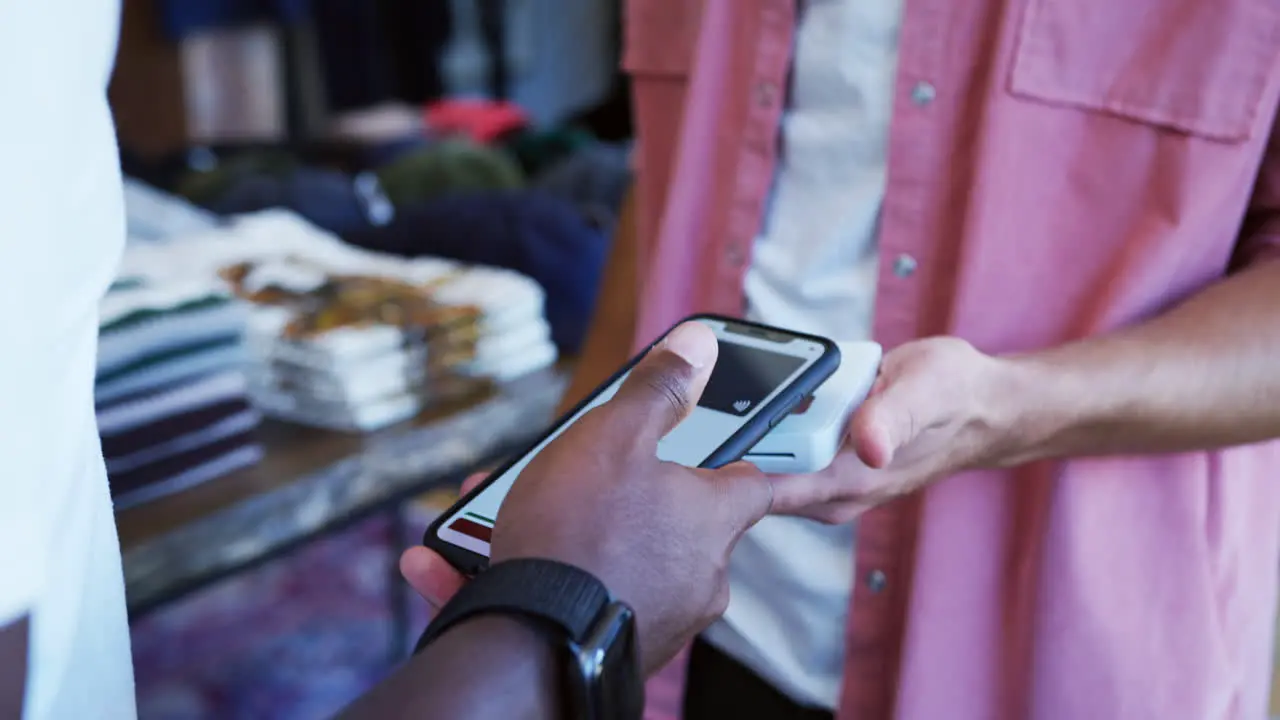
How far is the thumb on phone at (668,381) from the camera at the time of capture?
370 mm

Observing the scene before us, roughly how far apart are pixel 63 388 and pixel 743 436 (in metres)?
0.26

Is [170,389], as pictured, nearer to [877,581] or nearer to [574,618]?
[877,581]

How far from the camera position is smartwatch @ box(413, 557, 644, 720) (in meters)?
0.31

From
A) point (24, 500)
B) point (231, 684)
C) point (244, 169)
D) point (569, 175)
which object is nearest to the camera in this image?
point (24, 500)

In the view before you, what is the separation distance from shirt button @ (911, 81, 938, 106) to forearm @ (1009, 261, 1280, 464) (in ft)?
0.50

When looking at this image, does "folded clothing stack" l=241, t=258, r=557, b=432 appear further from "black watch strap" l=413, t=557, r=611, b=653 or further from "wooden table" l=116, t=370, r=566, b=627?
"black watch strap" l=413, t=557, r=611, b=653

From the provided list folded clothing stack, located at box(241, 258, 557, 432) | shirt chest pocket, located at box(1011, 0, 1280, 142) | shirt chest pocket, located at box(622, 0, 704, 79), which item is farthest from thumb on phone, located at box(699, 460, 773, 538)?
folded clothing stack, located at box(241, 258, 557, 432)

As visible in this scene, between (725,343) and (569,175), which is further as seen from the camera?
(569,175)

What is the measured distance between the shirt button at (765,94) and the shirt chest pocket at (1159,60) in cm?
15

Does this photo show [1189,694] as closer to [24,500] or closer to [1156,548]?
[1156,548]

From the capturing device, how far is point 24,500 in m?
0.27

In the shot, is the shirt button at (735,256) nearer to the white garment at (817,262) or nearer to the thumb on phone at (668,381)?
the white garment at (817,262)

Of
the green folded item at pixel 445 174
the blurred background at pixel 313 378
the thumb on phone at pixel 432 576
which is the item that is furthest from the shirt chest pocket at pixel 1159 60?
the green folded item at pixel 445 174

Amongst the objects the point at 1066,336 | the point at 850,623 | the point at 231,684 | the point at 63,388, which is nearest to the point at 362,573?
the point at 231,684
